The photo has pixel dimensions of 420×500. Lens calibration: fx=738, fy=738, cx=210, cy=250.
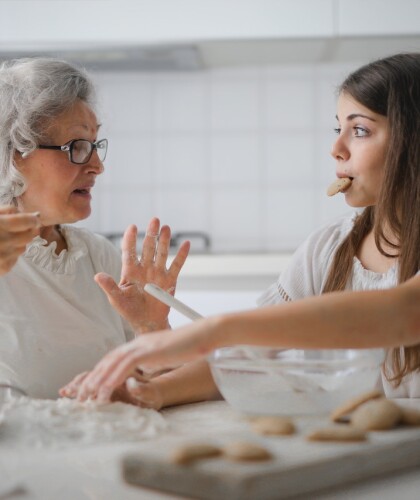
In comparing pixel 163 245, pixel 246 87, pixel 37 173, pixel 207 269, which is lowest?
pixel 207 269

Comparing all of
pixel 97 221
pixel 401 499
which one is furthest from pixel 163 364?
pixel 97 221

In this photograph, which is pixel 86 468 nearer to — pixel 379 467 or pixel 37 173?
pixel 379 467

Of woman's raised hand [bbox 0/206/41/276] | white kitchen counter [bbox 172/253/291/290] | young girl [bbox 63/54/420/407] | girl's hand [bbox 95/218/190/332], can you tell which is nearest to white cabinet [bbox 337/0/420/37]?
white kitchen counter [bbox 172/253/291/290]

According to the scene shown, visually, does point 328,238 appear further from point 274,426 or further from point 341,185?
point 274,426

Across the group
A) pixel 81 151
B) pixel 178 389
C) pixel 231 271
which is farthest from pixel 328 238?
pixel 231 271

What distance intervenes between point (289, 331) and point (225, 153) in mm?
2752

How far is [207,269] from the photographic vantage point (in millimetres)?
2980

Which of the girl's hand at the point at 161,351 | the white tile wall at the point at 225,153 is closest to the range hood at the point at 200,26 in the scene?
the white tile wall at the point at 225,153

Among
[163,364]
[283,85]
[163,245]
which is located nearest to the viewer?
[163,364]

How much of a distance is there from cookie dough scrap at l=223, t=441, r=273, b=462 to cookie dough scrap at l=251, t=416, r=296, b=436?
0.08 meters

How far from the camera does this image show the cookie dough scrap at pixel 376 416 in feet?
2.63

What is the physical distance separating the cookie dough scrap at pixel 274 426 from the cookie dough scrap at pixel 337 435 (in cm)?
3

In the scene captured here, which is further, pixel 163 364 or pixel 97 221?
pixel 97 221

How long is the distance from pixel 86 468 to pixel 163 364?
0.19 metres
